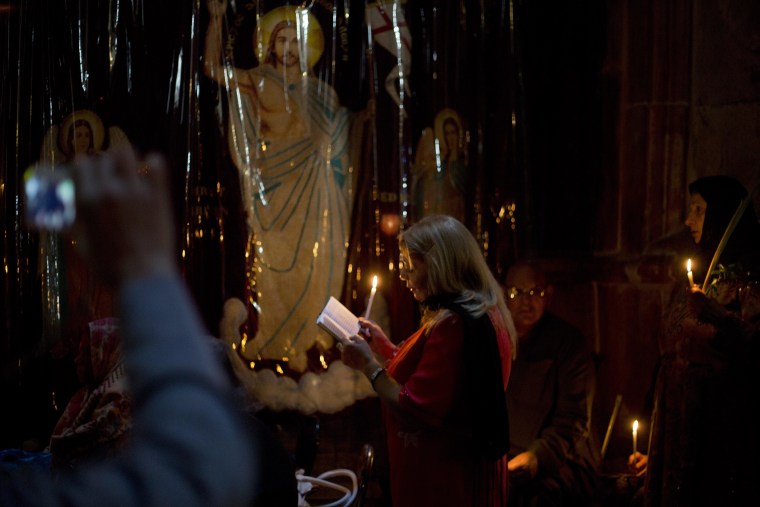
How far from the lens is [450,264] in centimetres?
268

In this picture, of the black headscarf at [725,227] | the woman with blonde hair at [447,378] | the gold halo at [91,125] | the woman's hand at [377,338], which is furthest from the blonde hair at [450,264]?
the gold halo at [91,125]

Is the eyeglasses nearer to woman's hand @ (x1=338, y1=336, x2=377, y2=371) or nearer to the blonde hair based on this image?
the blonde hair

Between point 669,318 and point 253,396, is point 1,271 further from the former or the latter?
point 669,318

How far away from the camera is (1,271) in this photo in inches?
173

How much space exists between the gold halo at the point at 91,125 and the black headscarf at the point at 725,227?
329 cm

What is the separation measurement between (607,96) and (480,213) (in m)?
1.18

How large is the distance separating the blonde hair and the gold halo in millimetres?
2472

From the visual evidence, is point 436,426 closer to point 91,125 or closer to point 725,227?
point 725,227

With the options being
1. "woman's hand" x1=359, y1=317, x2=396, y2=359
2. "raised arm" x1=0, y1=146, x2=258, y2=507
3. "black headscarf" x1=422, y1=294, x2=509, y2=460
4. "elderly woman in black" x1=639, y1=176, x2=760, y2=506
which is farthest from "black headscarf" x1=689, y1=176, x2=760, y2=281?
"raised arm" x1=0, y1=146, x2=258, y2=507

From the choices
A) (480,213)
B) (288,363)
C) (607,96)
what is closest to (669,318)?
(480,213)

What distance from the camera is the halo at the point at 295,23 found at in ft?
15.0

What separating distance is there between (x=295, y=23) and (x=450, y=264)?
8.21 feet

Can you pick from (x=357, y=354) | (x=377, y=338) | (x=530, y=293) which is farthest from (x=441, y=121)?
(x=357, y=354)

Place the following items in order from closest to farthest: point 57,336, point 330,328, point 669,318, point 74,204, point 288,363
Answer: point 74,204
point 330,328
point 669,318
point 57,336
point 288,363
